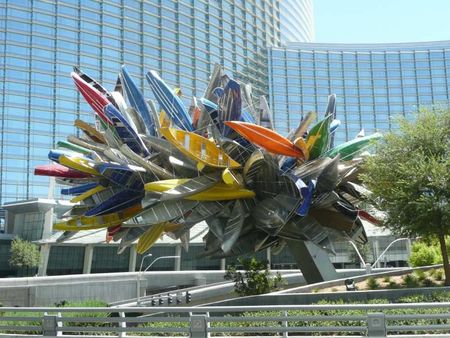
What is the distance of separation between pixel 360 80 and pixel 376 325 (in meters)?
133

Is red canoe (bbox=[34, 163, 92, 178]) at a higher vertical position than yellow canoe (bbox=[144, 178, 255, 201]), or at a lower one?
higher

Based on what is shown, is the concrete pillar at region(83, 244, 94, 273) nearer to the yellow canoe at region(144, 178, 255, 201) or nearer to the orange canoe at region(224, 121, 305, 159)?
the yellow canoe at region(144, 178, 255, 201)

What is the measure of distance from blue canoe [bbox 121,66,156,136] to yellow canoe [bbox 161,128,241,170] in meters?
4.95

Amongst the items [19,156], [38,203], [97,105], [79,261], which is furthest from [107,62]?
[97,105]

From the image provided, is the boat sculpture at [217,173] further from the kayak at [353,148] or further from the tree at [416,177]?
the tree at [416,177]

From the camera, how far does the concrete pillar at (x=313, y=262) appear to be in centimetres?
2614

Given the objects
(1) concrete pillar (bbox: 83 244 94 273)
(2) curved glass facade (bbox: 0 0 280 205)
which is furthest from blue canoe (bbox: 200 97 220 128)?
(2) curved glass facade (bbox: 0 0 280 205)

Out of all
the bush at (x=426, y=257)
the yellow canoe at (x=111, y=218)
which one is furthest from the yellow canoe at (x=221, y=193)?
the bush at (x=426, y=257)

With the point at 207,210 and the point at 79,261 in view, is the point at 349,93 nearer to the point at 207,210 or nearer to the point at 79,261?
Answer: the point at 79,261

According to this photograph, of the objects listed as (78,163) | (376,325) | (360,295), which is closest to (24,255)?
(78,163)

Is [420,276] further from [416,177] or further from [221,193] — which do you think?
[221,193]

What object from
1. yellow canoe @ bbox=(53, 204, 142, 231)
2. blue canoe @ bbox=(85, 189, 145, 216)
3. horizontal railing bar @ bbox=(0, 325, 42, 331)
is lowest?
horizontal railing bar @ bbox=(0, 325, 42, 331)

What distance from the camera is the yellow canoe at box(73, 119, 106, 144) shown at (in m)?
28.3

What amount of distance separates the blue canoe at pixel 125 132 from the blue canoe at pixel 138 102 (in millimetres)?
1708
